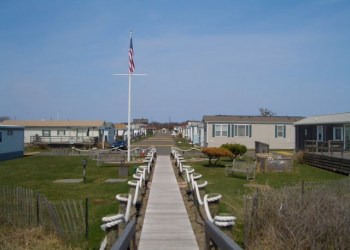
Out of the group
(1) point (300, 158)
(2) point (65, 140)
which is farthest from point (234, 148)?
(2) point (65, 140)

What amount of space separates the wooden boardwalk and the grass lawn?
1.25m

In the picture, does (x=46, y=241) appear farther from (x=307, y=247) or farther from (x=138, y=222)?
(x=307, y=247)

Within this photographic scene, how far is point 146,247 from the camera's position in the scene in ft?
27.8

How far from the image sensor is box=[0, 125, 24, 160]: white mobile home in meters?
35.3

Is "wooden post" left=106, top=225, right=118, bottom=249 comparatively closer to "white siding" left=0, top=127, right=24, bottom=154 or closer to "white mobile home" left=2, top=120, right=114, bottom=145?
"white siding" left=0, top=127, right=24, bottom=154

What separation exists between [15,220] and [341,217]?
6.76 metres

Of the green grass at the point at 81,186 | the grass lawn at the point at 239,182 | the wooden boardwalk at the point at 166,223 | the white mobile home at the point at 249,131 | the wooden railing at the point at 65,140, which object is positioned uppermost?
the white mobile home at the point at 249,131

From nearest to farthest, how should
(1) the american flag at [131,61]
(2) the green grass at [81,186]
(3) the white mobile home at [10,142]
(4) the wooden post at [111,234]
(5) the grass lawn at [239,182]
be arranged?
(4) the wooden post at [111,234] < (2) the green grass at [81,186] < (5) the grass lawn at [239,182] < (1) the american flag at [131,61] < (3) the white mobile home at [10,142]

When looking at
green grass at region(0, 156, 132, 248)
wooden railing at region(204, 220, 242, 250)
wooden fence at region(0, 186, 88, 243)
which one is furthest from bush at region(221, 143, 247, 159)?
wooden railing at region(204, 220, 242, 250)

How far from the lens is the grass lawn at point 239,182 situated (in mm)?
13103

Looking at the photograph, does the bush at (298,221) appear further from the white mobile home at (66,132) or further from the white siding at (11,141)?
the white mobile home at (66,132)

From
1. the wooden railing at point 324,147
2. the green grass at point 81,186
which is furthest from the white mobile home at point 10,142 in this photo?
the wooden railing at point 324,147

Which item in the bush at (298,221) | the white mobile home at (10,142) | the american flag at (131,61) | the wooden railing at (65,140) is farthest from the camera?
the wooden railing at (65,140)

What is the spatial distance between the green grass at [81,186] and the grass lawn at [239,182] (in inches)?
133
